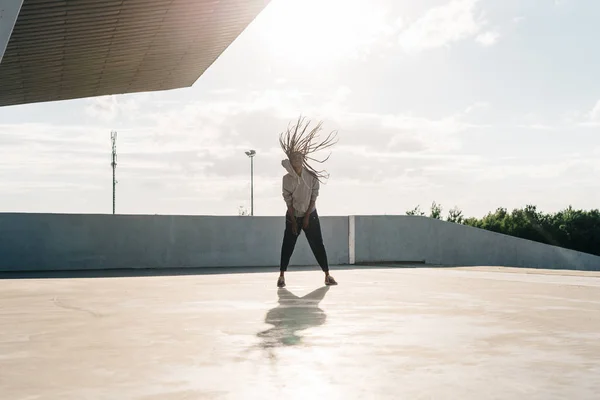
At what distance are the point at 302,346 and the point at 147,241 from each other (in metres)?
13.3

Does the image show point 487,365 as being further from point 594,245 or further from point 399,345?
point 594,245

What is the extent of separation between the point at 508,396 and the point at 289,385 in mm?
974

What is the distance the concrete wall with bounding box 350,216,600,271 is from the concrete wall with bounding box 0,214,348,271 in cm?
60

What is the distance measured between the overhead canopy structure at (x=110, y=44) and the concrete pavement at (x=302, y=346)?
24.6ft

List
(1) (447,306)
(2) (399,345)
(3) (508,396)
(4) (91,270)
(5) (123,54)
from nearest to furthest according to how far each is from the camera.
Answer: (3) (508,396), (2) (399,345), (1) (447,306), (4) (91,270), (5) (123,54)

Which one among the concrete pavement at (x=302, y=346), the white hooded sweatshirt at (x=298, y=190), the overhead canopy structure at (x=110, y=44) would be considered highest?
the overhead canopy structure at (x=110, y=44)

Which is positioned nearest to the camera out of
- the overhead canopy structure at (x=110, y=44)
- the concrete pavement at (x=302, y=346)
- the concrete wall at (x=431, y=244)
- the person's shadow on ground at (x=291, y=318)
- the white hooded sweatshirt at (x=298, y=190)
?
the concrete pavement at (x=302, y=346)

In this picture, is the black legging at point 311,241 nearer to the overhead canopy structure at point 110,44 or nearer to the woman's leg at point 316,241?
the woman's leg at point 316,241

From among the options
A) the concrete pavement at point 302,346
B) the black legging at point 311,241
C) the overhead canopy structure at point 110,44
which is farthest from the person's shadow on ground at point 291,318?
the overhead canopy structure at point 110,44

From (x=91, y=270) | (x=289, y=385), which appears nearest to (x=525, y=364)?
(x=289, y=385)

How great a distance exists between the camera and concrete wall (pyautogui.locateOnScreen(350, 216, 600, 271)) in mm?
19406

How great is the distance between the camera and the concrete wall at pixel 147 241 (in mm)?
16375

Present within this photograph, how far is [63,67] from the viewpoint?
57.7 ft

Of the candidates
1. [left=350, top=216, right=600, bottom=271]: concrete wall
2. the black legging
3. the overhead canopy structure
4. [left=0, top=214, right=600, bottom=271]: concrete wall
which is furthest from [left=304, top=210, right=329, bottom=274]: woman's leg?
[left=350, top=216, right=600, bottom=271]: concrete wall
